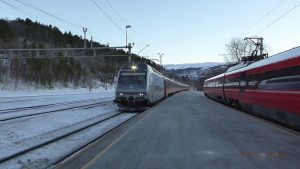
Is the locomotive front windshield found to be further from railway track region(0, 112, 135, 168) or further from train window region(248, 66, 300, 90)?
railway track region(0, 112, 135, 168)

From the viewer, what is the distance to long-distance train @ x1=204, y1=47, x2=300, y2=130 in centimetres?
1517

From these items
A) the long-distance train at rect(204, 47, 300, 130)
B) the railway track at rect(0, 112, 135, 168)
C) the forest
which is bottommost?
the railway track at rect(0, 112, 135, 168)

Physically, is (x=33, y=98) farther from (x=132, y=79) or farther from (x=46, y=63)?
(x=46, y=63)

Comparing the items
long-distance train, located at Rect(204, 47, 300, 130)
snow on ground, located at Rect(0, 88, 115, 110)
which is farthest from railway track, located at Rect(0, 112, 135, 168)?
snow on ground, located at Rect(0, 88, 115, 110)

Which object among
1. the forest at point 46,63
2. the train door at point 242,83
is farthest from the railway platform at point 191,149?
the forest at point 46,63

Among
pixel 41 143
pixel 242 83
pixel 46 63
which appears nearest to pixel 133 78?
pixel 242 83

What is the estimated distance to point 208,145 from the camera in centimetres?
1186

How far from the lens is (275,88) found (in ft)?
A: 58.2

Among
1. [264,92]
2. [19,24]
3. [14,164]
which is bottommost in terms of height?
[14,164]

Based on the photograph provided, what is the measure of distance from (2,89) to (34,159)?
5593 cm

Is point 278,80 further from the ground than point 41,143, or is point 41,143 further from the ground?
Result: point 278,80

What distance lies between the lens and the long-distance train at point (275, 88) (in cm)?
1517

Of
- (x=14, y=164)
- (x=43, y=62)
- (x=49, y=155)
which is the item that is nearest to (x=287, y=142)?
(x=49, y=155)

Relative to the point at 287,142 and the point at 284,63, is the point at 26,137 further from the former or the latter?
the point at 284,63
